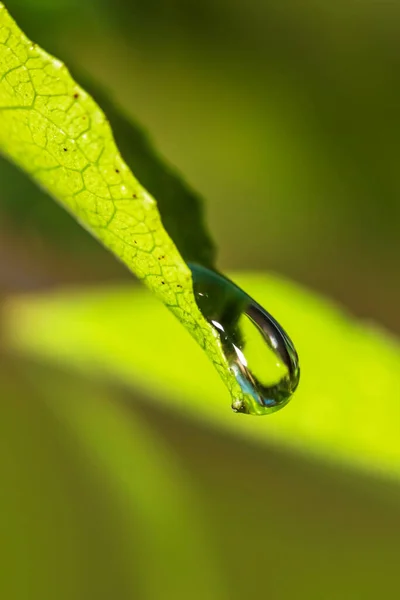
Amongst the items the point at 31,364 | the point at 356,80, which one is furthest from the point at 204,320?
the point at 356,80

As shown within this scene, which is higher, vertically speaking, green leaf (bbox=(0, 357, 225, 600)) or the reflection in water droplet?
green leaf (bbox=(0, 357, 225, 600))

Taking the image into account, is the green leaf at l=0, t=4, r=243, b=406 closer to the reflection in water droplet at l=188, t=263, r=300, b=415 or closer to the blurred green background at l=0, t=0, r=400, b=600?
the reflection in water droplet at l=188, t=263, r=300, b=415

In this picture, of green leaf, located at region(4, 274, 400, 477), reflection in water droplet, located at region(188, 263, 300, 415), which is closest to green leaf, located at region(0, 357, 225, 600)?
green leaf, located at region(4, 274, 400, 477)

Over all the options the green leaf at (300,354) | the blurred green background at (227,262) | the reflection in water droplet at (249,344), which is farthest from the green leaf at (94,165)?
the blurred green background at (227,262)

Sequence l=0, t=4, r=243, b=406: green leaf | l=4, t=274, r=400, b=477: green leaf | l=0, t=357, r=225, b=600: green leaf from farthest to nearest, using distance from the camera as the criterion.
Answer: l=0, t=357, r=225, b=600: green leaf < l=4, t=274, r=400, b=477: green leaf < l=0, t=4, r=243, b=406: green leaf

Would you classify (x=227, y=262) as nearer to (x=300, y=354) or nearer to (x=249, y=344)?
(x=300, y=354)

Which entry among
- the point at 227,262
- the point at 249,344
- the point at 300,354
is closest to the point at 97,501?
the point at 227,262
